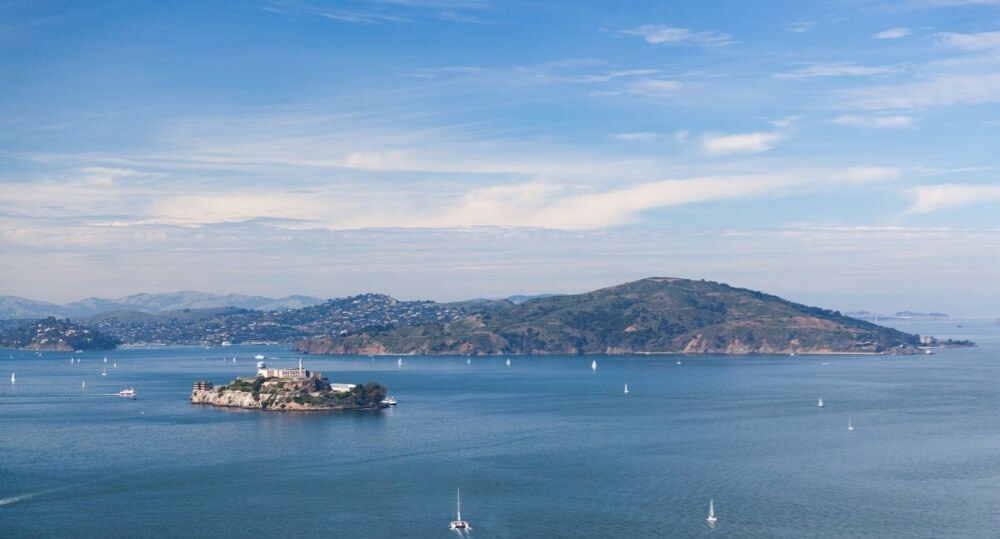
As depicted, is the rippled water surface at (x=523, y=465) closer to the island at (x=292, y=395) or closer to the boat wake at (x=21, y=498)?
the boat wake at (x=21, y=498)

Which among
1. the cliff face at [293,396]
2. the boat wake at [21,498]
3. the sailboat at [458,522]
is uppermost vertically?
the cliff face at [293,396]

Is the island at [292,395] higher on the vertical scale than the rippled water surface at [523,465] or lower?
higher

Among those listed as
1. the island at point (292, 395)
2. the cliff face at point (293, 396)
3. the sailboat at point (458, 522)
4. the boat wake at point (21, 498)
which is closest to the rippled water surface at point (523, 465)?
the boat wake at point (21, 498)

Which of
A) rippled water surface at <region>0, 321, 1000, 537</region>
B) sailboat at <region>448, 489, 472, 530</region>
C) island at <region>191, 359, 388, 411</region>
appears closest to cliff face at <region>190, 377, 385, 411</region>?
island at <region>191, 359, 388, 411</region>

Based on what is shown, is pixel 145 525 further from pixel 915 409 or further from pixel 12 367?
pixel 12 367

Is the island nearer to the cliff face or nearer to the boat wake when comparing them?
the cliff face
